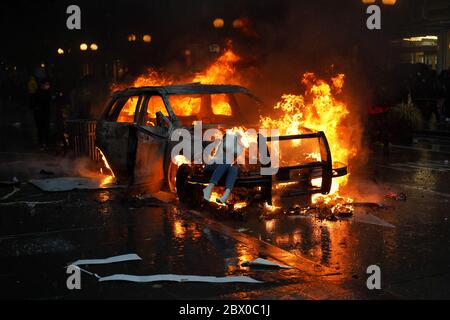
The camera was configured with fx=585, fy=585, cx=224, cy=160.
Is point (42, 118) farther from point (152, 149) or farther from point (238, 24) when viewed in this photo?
point (152, 149)

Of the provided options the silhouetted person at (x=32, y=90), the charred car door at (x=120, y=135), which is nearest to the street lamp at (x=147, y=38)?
the silhouetted person at (x=32, y=90)

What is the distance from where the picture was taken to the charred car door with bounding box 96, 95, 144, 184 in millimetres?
8750

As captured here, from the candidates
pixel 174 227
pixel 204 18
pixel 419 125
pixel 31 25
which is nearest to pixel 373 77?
pixel 419 125

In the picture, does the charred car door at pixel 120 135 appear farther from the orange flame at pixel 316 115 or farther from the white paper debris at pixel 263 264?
the white paper debris at pixel 263 264

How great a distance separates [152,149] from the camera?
8.40 m

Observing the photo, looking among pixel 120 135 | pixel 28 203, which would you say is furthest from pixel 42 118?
pixel 28 203

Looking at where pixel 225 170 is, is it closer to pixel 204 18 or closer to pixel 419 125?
pixel 204 18

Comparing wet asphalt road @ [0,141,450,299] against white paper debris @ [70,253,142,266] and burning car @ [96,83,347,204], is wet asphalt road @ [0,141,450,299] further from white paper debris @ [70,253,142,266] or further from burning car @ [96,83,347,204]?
burning car @ [96,83,347,204]

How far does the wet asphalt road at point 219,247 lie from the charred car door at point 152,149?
1.33ft

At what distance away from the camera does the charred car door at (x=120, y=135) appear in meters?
8.75

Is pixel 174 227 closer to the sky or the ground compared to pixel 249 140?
closer to the ground

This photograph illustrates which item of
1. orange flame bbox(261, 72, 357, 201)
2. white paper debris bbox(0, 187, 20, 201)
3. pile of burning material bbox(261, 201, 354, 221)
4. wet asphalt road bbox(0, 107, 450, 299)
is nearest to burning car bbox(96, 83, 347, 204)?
pile of burning material bbox(261, 201, 354, 221)

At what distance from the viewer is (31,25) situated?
104 feet

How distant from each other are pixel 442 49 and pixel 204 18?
14.2 metres
